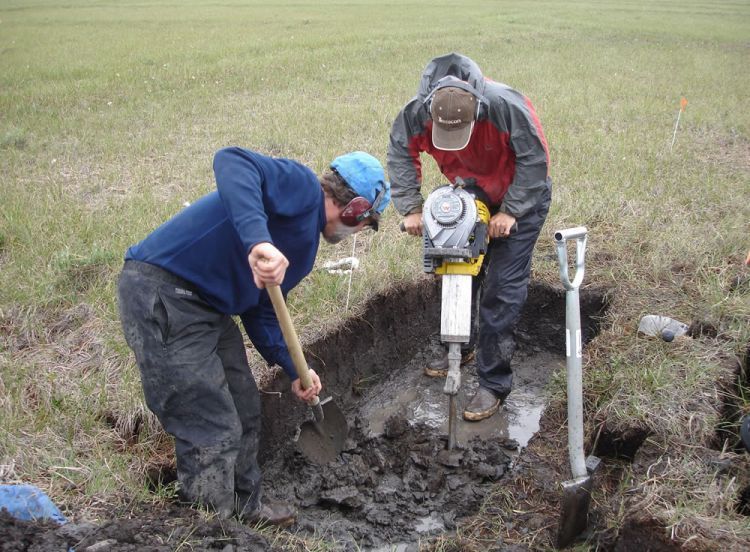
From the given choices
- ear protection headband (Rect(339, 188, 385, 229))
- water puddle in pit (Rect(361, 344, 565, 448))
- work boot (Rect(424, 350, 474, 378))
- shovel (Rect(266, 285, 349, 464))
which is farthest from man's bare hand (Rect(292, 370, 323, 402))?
work boot (Rect(424, 350, 474, 378))

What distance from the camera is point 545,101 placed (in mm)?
10094

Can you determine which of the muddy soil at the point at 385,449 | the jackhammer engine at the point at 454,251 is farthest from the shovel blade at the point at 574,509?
the jackhammer engine at the point at 454,251

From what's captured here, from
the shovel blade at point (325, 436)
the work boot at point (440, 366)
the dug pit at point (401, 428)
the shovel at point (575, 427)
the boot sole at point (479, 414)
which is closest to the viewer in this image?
the shovel at point (575, 427)

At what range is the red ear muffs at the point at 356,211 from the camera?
9.04 feet

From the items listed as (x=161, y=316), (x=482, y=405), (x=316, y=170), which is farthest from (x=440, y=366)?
(x=316, y=170)

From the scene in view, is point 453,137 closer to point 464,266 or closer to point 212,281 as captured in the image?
Result: point 464,266

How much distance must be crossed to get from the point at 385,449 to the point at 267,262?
194 centimetres

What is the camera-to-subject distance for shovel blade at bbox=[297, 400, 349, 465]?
361 centimetres

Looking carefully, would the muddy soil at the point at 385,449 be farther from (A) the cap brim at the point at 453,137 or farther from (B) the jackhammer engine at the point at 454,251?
(A) the cap brim at the point at 453,137

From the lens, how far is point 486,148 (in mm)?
3689

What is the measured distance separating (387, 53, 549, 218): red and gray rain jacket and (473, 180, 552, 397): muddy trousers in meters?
0.20

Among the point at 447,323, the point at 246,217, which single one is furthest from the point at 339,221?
the point at 447,323

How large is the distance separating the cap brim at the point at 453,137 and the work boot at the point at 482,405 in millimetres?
1584

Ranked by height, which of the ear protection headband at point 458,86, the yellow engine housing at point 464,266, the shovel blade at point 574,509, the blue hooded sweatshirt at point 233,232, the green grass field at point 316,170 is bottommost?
the shovel blade at point 574,509
